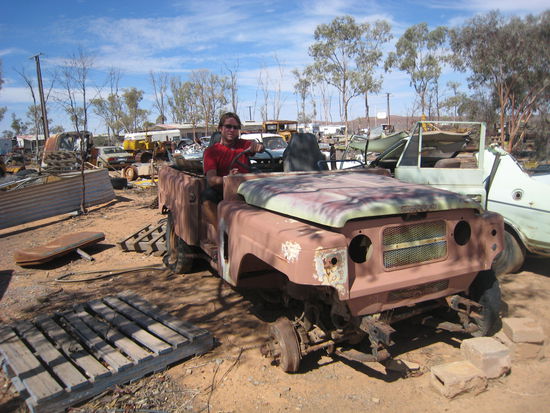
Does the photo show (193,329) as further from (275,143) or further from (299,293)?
(275,143)

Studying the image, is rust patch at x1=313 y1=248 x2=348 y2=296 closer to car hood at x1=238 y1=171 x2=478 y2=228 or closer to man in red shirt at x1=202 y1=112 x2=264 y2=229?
car hood at x1=238 y1=171 x2=478 y2=228

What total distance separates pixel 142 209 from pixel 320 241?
370 inches

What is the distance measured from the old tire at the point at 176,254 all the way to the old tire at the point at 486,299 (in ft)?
10.9

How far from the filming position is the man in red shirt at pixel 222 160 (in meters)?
4.23

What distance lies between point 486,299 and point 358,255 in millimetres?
1267

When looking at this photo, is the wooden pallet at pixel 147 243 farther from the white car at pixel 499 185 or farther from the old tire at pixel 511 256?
the old tire at pixel 511 256

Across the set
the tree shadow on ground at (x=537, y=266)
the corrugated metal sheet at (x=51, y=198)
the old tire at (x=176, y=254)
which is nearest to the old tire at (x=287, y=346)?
the old tire at (x=176, y=254)

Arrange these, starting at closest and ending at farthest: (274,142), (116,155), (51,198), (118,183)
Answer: (51,198) < (118,183) < (274,142) < (116,155)

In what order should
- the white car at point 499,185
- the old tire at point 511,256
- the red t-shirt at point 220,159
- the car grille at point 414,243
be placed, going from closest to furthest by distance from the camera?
the car grille at point 414,243
the red t-shirt at point 220,159
the white car at point 499,185
the old tire at point 511,256

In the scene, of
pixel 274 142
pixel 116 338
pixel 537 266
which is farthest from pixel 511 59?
pixel 116 338

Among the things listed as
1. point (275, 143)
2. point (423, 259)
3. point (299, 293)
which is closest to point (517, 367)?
point (423, 259)

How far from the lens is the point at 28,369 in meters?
3.06

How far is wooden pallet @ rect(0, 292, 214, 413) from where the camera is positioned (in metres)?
2.86

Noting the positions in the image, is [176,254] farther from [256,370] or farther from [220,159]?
[256,370]
